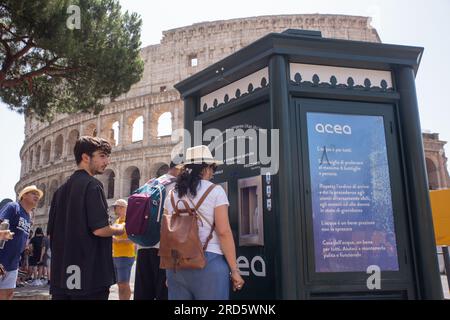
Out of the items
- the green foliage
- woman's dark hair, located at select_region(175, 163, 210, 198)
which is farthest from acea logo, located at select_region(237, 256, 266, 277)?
the green foliage

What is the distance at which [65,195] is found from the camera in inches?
108

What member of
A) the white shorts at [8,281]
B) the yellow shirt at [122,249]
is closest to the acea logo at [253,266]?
the yellow shirt at [122,249]

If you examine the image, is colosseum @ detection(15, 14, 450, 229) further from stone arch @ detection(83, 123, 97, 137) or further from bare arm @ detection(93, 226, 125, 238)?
bare arm @ detection(93, 226, 125, 238)

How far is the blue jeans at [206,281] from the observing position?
96.5 inches

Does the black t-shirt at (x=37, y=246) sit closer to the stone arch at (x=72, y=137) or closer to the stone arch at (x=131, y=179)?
the stone arch at (x=131, y=179)

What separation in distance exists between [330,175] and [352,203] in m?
0.27

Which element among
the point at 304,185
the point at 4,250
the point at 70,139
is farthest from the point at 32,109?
the point at 70,139

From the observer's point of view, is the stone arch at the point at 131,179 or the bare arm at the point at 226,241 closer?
the bare arm at the point at 226,241

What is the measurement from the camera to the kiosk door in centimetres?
289

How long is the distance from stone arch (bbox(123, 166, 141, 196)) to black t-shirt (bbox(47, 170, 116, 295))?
980 inches

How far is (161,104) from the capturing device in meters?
27.7

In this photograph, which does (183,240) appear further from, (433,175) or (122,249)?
(433,175)
